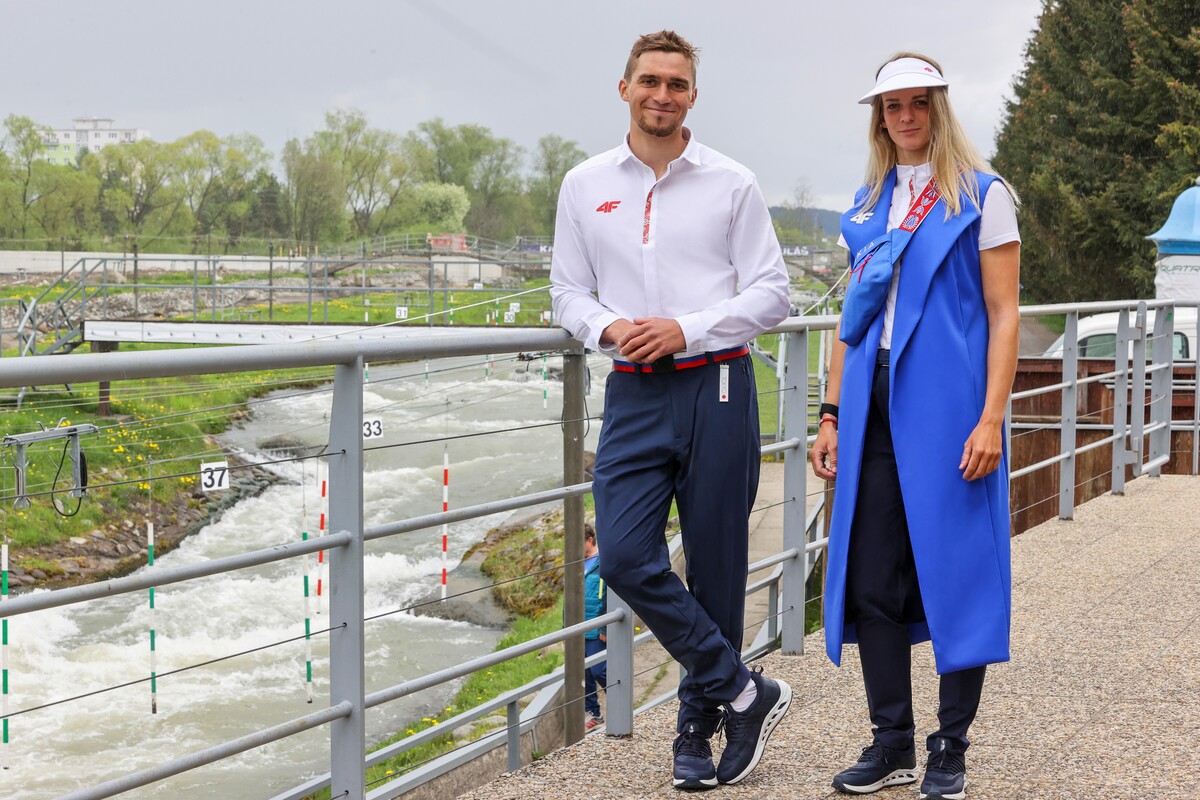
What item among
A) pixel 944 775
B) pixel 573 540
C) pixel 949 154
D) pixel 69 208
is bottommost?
pixel 944 775

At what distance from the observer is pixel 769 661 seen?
4.98m

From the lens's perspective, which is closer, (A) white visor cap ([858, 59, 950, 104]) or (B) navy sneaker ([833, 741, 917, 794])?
(A) white visor cap ([858, 59, 950, 104])

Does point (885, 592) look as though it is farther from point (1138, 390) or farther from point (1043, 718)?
point (1138, 390)

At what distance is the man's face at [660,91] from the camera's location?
319 centimetres

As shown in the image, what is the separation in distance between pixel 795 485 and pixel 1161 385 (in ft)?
17.8

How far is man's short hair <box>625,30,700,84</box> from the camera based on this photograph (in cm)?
320

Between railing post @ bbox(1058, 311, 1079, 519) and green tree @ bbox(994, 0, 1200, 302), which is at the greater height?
green tree @ bbox(994, 0, 1200, 302)

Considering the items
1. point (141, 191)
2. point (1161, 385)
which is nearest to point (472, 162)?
point (141, 191)

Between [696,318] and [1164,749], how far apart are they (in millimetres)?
1912

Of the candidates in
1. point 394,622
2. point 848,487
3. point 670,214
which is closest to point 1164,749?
point 848,487

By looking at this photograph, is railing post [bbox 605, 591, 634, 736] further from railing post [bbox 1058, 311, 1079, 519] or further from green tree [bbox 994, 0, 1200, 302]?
green tree [bbox 994, 0, 1200, 302]

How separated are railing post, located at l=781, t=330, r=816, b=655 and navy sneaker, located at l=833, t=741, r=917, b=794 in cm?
Result: 145

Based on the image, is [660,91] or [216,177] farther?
[216,177]

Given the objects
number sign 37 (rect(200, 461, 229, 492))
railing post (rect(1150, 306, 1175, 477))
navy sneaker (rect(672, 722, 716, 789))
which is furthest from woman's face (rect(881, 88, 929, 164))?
railing post (rect(1150, 306, 1175, 477))
